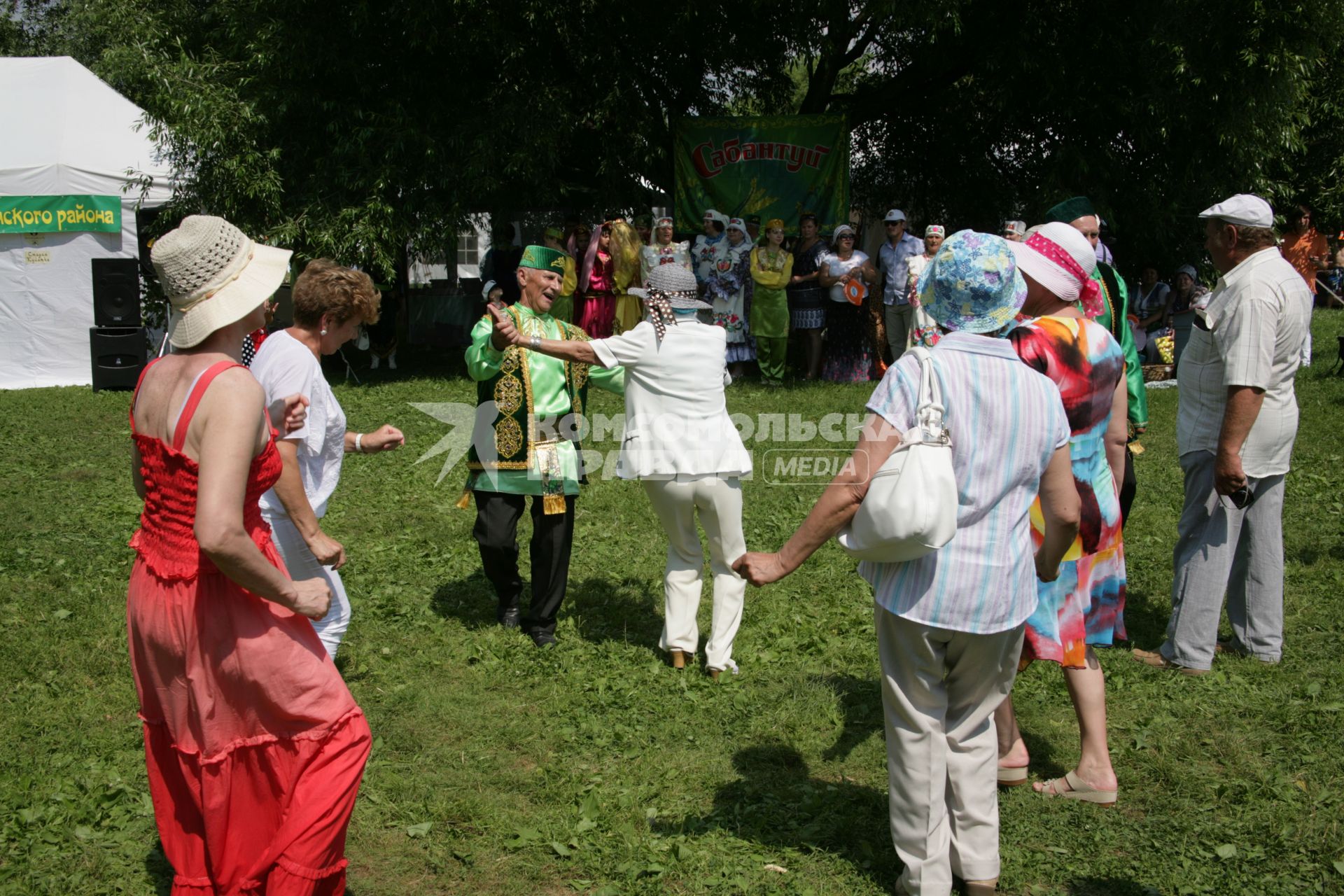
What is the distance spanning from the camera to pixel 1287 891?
3482mm

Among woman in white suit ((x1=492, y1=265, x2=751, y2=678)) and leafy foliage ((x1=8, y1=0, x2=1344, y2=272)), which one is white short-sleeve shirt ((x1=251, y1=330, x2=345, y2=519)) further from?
leafy foliage ((x1=8, y1=0, x2=1344, y2=272))

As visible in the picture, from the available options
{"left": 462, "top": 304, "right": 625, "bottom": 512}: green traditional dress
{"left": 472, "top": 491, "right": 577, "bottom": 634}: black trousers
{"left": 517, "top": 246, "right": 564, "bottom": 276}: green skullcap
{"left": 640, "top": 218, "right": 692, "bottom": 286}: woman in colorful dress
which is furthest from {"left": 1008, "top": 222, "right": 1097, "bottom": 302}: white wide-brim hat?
{"left": 640, "top": 218, "right": 692, "bottom": 286}: woman in colorful dress

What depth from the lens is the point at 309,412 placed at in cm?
413

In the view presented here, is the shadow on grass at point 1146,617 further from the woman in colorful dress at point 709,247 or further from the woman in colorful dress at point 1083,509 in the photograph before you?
the woman in colorful dress at point 709,247

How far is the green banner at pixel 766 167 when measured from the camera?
1492cm

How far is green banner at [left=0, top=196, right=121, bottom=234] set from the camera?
14.5 meters

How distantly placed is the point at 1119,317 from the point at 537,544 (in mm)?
2973

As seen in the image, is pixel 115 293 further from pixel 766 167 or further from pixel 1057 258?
pixel 1057 258

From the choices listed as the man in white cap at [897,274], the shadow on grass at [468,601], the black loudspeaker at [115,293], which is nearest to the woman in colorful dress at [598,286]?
the man in white cap at [897,274]

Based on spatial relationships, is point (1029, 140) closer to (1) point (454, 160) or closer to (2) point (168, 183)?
(1) point (454, 160)

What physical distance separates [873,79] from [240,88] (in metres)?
9.84

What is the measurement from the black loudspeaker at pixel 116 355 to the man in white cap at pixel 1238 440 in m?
12.8

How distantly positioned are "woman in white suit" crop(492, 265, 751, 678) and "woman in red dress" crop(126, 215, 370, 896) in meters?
2.23

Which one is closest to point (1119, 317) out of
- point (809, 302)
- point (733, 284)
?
point (809, 302)
